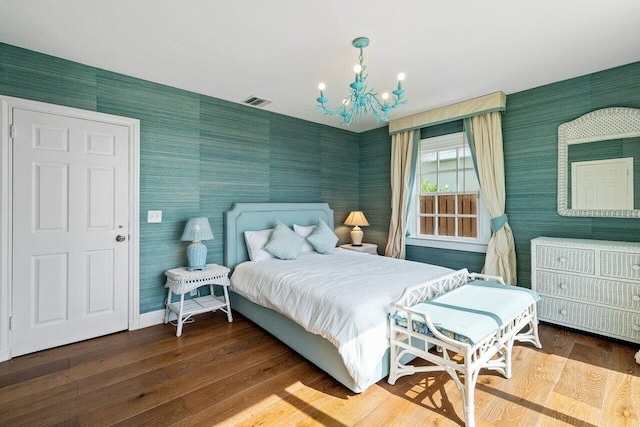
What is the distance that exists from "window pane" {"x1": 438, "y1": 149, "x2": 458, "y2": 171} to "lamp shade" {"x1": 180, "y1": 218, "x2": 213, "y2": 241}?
318 cm

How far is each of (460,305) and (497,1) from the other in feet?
6.66

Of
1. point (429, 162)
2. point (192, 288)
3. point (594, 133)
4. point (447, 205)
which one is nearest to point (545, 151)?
point (594, 133)

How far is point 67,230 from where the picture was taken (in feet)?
8.95

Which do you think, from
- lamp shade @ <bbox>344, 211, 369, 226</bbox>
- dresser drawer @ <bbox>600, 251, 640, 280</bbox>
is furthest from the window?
dresser drawer @ <bbox>600, 251, 640, 280</bbox>

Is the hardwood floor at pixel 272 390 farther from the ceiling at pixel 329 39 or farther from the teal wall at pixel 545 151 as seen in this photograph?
the ceiling at pixel 329 39

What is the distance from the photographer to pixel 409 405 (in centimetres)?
190

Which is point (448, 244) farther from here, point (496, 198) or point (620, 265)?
point (620, 265)

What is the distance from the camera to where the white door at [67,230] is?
8.30ft

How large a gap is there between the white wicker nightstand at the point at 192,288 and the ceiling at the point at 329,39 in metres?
1.98

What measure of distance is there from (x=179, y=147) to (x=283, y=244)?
1.58 metres

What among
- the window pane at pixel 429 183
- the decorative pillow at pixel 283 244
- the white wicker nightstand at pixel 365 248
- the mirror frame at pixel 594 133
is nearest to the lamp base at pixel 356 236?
the white wicker nightstand at pixel 365 248

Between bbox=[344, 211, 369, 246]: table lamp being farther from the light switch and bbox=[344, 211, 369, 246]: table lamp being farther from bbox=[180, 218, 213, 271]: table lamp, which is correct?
the light switch

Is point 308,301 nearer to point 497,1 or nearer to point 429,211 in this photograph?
point 497,1

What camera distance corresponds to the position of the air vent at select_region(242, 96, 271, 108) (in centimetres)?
365
